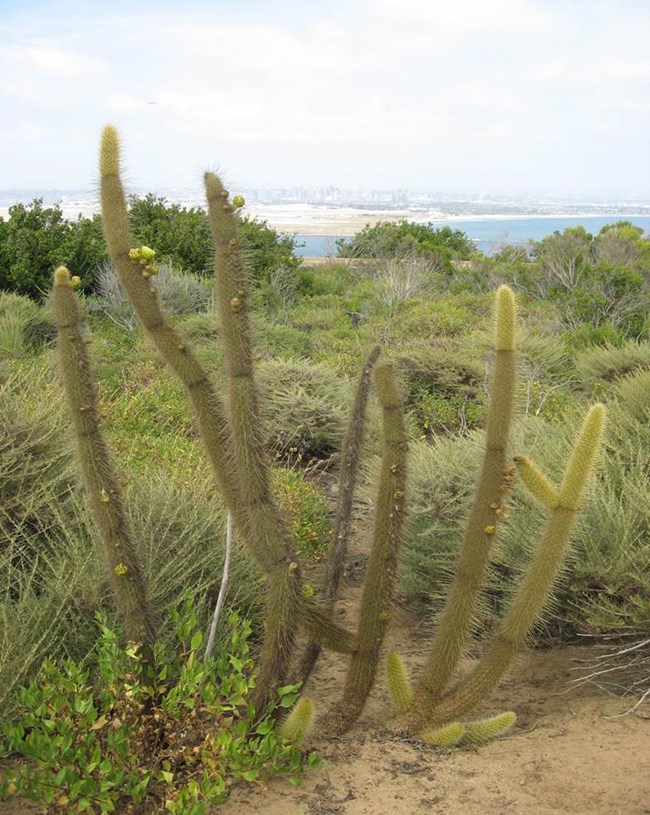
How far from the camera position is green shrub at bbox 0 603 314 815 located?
283 cm

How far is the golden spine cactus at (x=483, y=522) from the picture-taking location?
3479mm

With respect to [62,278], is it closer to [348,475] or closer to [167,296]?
[348,475]

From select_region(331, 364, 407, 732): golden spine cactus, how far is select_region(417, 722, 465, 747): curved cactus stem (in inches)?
12.6

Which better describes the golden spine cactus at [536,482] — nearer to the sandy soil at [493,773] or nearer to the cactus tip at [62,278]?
the sandy soil at [493,773]

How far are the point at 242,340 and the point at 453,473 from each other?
9.29 feet

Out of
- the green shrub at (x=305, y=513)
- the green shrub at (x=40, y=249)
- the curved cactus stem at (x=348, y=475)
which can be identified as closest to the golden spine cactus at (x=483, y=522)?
the curved cactus stem at (x=348, y=475)

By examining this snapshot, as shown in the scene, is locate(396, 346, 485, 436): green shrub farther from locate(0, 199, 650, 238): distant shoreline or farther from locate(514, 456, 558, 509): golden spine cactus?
locate(514, 456, 558, 509): golden spine cactus

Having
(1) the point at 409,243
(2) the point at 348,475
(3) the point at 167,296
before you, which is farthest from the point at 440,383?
(1) the point at 409,243

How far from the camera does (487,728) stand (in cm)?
353

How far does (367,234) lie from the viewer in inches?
1315

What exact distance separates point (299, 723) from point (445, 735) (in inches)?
24.3

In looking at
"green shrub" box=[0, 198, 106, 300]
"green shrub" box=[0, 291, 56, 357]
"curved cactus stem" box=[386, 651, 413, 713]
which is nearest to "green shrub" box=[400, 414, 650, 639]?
"curved cactus stem" box=[386, 651, 413, 713]

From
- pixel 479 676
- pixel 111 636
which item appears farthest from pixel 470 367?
pixel 111 636

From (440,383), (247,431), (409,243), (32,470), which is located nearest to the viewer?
(247,431)
